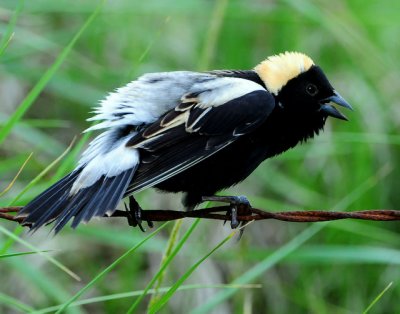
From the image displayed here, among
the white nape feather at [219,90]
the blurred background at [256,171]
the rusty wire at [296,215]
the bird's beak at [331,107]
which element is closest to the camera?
the rusty wire at [296,215]

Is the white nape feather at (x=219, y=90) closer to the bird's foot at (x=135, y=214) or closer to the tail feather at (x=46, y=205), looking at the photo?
the bird's foot at (x=135, y=214)

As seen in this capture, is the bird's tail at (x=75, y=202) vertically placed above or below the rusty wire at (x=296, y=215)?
below

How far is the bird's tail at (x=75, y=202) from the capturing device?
3.24 m

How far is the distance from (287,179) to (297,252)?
4.03 feet

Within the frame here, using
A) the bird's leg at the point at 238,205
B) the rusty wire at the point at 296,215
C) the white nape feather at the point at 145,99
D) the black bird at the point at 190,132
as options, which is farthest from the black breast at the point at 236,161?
the rusty wire at the point at 296,215

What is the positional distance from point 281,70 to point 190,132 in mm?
681

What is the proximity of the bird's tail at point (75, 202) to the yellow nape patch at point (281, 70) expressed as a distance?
0.97 m

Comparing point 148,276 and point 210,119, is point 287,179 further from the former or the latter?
point 210,119

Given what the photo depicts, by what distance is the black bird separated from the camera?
3.40m

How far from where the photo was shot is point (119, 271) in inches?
226

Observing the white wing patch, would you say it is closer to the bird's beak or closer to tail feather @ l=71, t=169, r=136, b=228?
tail feather @ l=71, t=169, r=136, b=228

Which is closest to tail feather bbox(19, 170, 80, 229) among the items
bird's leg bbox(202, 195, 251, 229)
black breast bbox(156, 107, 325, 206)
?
black breast bbox(156, 107, 325, 206)

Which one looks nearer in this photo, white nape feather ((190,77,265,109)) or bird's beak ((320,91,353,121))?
white nape feather ((190,77,265,109))

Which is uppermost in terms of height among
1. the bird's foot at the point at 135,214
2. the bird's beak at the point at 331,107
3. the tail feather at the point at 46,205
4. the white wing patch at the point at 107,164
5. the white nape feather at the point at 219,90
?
the bird's beak at the point at 331,107
